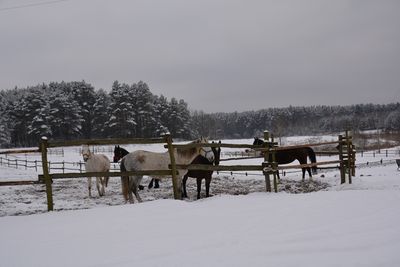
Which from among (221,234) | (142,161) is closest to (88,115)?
(142,161)

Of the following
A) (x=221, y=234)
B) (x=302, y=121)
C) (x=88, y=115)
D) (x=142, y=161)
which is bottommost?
(x=221, y=234)

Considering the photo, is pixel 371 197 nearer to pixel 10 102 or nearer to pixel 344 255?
pixel 344 255

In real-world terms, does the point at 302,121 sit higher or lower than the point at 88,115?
lower

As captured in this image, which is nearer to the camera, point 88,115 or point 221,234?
point 221,234

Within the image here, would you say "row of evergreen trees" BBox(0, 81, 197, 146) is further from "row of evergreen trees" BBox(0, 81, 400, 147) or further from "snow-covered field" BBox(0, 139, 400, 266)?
"snow-covered field" BBox(0, 139, 400, 266)

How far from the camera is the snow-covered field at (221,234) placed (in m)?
3.36

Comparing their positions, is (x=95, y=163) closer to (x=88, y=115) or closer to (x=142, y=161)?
(x=142, y=161)

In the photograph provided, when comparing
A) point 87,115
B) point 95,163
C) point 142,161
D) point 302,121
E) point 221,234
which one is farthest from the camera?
point 302,121

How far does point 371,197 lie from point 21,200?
889 cm

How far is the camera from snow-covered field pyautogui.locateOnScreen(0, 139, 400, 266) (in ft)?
11.0

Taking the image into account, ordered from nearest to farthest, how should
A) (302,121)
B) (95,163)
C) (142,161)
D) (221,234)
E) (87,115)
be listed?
(221,234) → (142,161) → (95,163) → (87,115) → (302,121)

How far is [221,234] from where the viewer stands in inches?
162

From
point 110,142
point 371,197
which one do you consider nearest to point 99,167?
point 110,142

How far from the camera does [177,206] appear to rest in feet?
19.2
